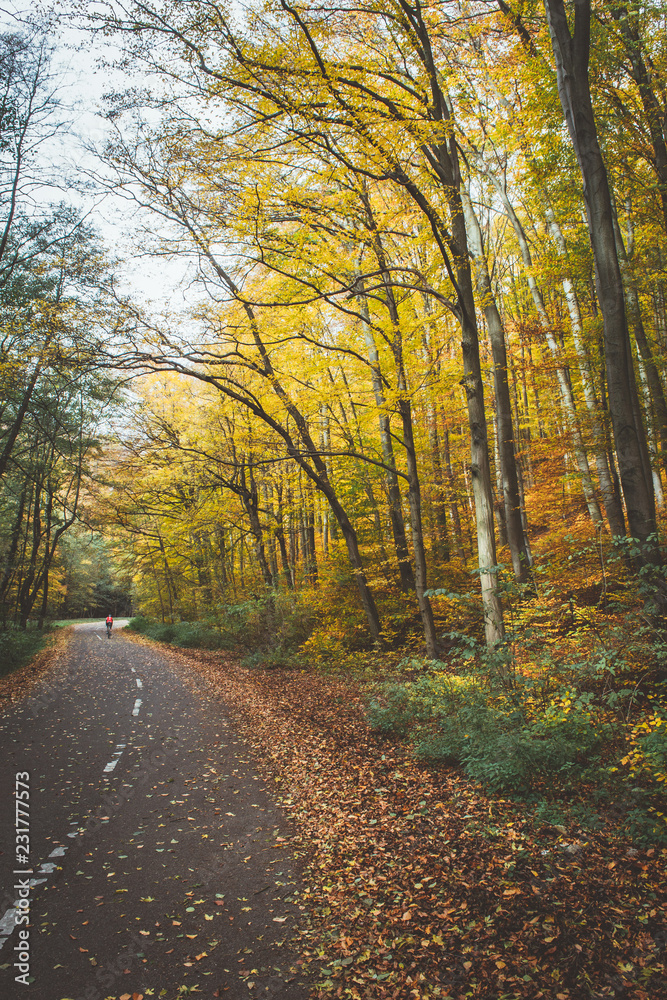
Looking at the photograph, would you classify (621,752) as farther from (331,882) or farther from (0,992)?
(0,992)

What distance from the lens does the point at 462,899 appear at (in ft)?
11.0

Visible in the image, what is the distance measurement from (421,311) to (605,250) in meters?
12.0

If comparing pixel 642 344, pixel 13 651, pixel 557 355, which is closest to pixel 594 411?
pixel 642 344

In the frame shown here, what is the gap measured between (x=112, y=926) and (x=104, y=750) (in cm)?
425

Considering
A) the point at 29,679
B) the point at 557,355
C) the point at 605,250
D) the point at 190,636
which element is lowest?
the point at 190,636

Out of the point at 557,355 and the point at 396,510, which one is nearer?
the point at 557,355

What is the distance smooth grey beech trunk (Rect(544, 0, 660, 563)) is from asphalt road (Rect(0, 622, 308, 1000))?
4.85 m

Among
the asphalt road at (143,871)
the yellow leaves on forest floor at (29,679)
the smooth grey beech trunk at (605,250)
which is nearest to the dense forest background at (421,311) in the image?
the smooth grey beech trunk at (605,250)

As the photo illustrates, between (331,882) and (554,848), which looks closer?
(554,848)

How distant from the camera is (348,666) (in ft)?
39.0

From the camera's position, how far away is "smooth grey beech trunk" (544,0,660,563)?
4.77 metres

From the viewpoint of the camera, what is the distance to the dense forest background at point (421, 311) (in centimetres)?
518

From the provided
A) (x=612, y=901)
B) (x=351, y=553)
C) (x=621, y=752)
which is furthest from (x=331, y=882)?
(x=351, y=553)

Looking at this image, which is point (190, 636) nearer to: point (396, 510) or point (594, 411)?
point (396, 510)
